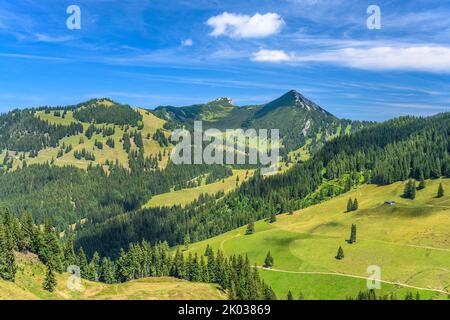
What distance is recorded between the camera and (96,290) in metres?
120

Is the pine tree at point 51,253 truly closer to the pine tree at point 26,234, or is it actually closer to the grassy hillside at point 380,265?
the pine tree at point 26,234

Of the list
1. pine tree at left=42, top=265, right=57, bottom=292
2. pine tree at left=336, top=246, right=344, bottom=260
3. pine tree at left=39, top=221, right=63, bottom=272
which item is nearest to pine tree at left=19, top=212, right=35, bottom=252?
pine tree at left=39, top=221, right=63, bottom=272

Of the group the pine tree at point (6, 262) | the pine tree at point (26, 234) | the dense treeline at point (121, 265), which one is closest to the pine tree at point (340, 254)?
the dense treeline at point (121, 265)

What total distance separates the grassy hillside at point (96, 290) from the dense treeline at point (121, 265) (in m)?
3.05

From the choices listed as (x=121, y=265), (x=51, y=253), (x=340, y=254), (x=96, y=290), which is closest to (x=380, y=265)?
(x=340, y=254)

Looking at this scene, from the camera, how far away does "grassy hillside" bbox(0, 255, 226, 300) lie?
334ft

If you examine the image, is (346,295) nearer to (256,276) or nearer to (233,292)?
(256,276)

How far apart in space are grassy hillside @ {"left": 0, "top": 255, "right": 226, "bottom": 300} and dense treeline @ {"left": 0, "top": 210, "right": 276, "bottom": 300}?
A: 3.05 meters

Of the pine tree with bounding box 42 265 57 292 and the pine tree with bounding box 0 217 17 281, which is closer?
the pine tree with bounding box 0 217 17 281

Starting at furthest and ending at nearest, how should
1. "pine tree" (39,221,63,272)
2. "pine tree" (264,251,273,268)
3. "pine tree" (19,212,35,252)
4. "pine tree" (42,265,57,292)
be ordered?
"pine tree" (264,251,273,268), "pine tree" (19,212,35,252), "pine tree" (39,221,63,272), "pine tree" (42,265,57,292)

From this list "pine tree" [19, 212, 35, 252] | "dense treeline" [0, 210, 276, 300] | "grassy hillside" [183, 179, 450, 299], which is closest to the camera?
"dense treeline" [0, 210, 276, 300]

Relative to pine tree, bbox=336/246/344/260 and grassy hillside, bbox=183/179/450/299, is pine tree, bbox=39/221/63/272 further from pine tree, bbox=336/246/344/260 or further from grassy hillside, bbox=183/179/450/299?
pine tree, bbox=336/246/344/260
